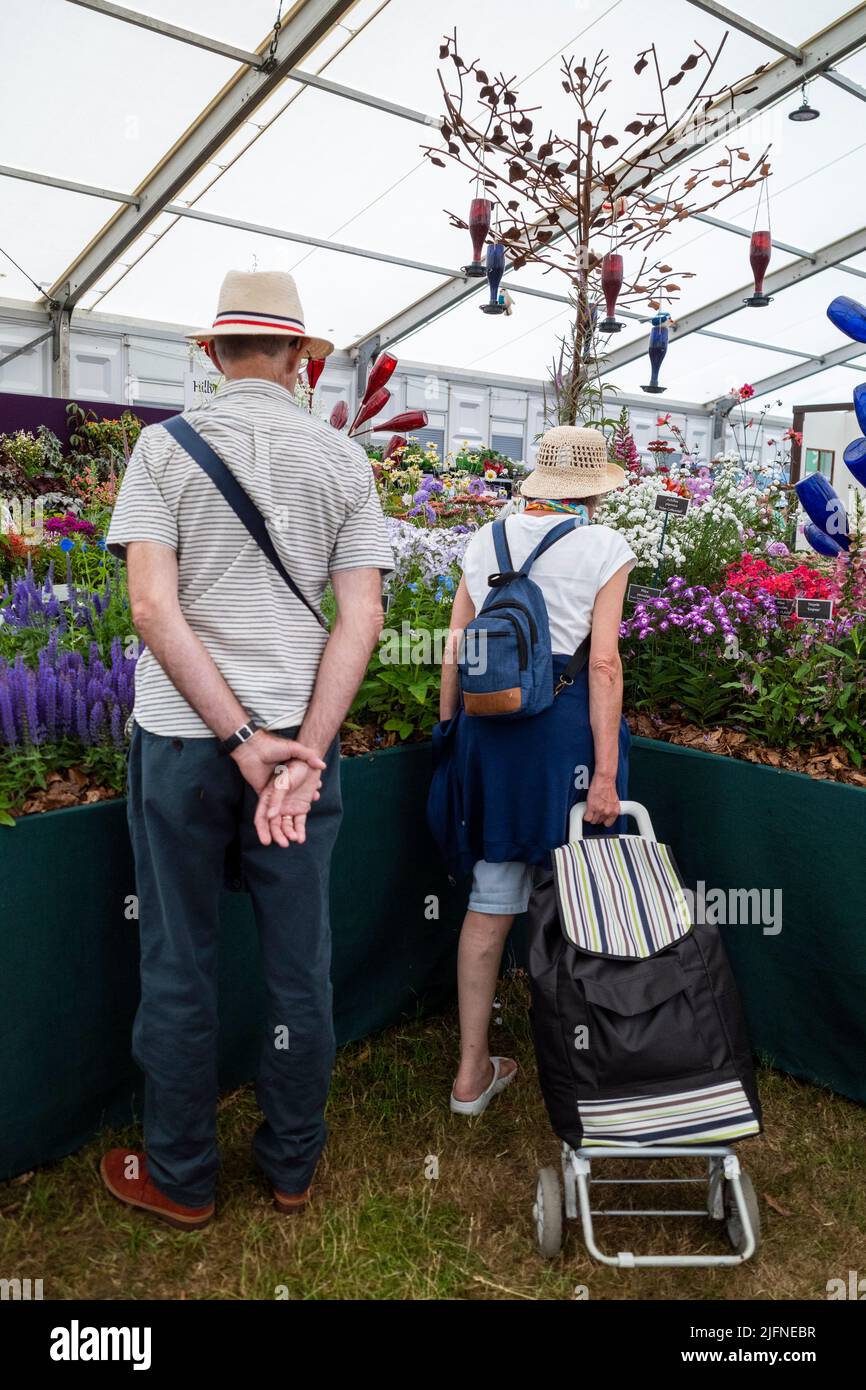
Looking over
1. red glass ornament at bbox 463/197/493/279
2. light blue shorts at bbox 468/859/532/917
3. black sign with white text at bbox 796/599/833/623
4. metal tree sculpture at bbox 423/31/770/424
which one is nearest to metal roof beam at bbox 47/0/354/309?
red glass ornament at bbox 463/197/493/279

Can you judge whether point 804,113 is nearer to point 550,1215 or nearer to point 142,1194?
point 550,1215

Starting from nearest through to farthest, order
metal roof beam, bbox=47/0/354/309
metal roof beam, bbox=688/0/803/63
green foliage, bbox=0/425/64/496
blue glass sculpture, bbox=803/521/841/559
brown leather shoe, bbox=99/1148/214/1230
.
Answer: brown leather shoe, bbox=99/1148/214/1230
blue glass sculpture, bbox=803/521/841/559
green foliage, bbox=0/425/64/496
metal roof beam, bbox=47/0/354/309
metal roof beam, bbox=688/0/803/63

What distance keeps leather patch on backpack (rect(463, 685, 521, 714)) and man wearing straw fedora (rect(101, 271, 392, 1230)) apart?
35 centimetres

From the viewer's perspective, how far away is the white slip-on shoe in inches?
91.3

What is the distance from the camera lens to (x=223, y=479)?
162 centimetres

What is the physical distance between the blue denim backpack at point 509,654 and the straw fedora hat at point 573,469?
0.71ft

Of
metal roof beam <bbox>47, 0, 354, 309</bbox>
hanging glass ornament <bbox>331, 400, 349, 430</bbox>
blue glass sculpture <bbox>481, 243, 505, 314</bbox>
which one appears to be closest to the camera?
hanging glass ornament <bbox>331, 400, 349, 430</bbox>

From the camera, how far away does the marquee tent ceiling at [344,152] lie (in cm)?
737

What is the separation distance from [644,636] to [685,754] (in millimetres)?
328

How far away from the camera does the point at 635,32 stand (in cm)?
767

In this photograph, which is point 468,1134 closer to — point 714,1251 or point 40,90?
point 714,1251

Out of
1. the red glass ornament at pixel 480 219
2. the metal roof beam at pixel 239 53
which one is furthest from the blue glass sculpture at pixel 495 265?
the metal roof beam at pixel 239 53

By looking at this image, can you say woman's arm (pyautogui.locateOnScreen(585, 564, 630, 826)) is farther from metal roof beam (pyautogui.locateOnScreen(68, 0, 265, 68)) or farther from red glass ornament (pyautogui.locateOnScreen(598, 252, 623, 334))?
metal roof beam (pyautogui.locateOnScreen(68, 0, 265, 68))

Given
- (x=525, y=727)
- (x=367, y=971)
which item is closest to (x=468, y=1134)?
(x=367, y=971)
